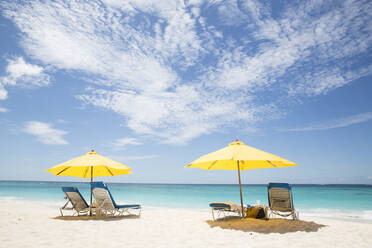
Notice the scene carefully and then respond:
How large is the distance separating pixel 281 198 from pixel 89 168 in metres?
5.69

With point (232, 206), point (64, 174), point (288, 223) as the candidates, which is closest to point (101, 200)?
point (64, 174)

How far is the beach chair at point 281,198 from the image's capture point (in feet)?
18.0

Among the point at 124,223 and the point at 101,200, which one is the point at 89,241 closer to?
the point at 124,223

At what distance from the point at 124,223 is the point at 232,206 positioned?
2582 millimetres

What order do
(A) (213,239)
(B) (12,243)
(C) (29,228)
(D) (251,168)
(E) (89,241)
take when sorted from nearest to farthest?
(B) (12,243)
(E) (89,241)
(A) (213,239)
(C) (29,228)
(D) (251,168)

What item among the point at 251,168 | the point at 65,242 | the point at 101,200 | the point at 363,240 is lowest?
the point at 363,240

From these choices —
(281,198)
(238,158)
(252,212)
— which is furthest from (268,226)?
(238,158)

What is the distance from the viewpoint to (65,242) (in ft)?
12.5

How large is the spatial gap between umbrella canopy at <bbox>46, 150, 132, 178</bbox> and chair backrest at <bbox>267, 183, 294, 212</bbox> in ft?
12.5

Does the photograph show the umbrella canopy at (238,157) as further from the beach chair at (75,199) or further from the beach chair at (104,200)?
the beach chair at (75,199)

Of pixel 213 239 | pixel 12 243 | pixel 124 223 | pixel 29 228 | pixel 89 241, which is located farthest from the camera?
pixel 124 223

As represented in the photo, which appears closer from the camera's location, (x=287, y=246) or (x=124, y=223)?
(x=287, y=246)

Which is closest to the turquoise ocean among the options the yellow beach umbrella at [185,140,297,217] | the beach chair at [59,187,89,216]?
the yellow beach umbrella at [185,140,297,217]

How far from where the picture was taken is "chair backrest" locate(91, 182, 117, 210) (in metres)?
6.09
